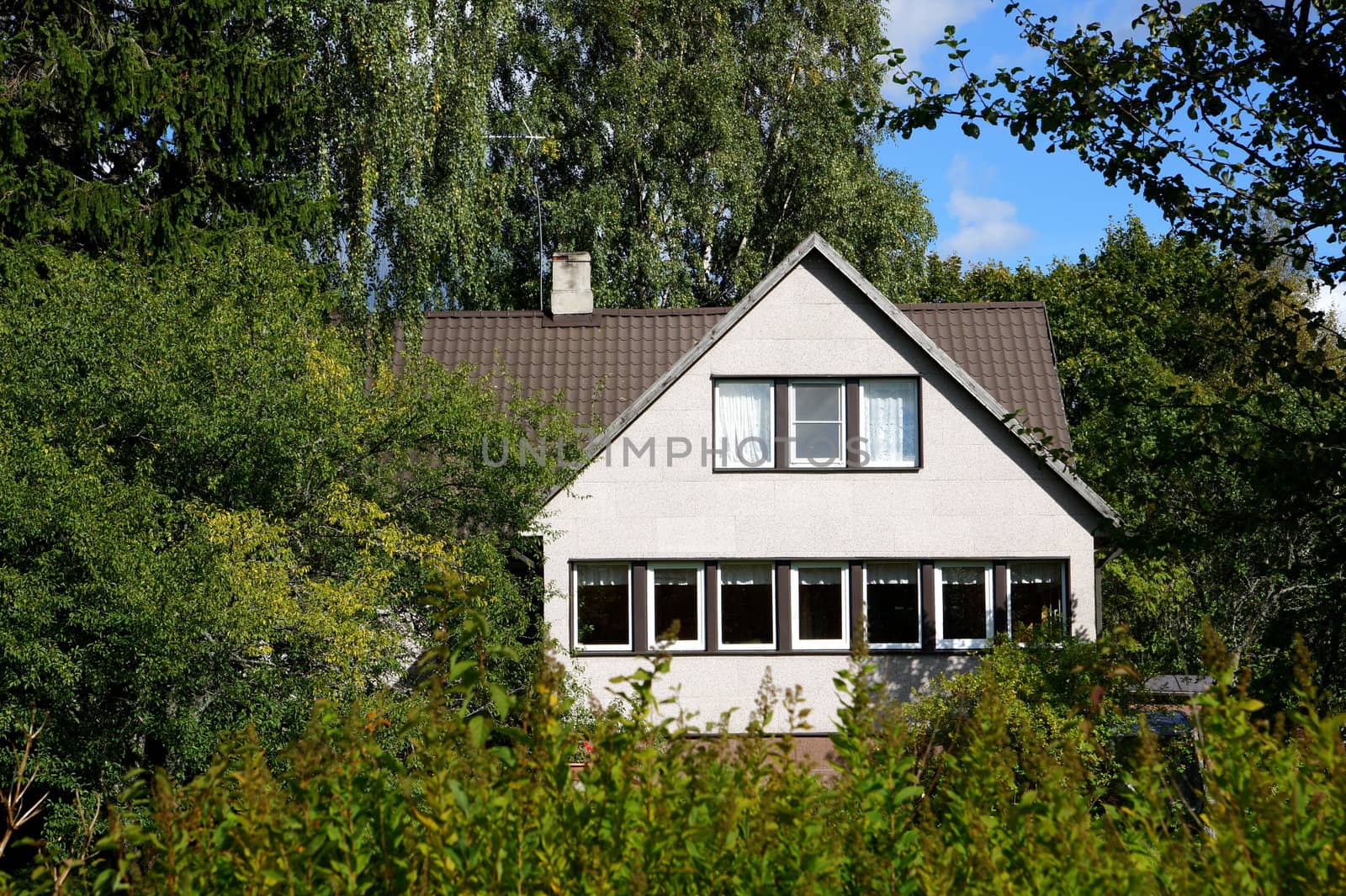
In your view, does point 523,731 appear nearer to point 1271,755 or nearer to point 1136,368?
point 1271,755

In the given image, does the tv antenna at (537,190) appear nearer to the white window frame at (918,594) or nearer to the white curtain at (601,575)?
the white curtain at (601,575)

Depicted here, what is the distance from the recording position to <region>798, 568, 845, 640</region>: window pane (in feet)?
65.4

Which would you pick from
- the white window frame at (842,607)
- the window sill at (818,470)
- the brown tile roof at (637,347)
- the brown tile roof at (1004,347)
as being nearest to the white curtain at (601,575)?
the window sill at (818,470)

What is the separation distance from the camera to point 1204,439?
1094cm

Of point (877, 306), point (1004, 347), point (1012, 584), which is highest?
point (877, 306)

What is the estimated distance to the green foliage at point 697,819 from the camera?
10.2 feet

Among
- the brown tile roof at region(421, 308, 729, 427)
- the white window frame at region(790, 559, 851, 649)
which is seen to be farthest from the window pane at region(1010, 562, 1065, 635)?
the brown tile roof at region(421, 308, 729, 427)

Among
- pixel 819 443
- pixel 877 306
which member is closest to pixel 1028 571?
pixel 819 443

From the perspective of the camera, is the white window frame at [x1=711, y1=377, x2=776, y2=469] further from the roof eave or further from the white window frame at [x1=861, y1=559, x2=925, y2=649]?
the white window frame at [x1=861, y1=559, x2=925, y2=649]

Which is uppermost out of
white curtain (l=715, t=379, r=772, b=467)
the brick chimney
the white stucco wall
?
the brick chimney

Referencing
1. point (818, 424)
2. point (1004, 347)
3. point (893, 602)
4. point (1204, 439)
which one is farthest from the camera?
point (1004, 347)

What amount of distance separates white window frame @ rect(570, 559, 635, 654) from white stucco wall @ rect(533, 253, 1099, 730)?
0.11 metres

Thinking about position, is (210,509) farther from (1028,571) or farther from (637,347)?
(1028,571)

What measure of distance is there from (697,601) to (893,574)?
2.86 metres
